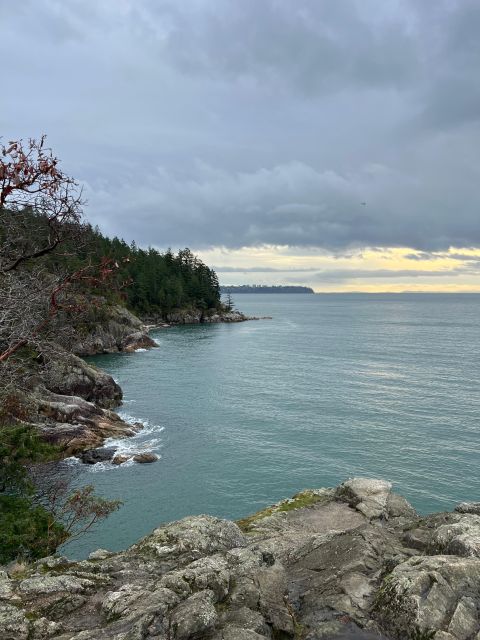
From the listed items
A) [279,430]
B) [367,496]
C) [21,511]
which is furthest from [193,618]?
[279,430]

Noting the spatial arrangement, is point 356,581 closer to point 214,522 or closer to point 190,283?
point 214,522

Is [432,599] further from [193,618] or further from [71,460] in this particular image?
[71,460]

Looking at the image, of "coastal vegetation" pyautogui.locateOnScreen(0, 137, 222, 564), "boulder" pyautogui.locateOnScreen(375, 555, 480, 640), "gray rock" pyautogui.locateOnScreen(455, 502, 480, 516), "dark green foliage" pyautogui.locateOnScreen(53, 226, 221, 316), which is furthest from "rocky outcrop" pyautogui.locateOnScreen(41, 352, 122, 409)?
"dark green foliage" pyautogui.locateOnScreen(53, 226, 221, 316)

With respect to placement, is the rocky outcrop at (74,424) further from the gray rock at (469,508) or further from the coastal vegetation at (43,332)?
the gray rock at (469,508)

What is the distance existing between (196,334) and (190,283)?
3910cm

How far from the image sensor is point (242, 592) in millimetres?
10906

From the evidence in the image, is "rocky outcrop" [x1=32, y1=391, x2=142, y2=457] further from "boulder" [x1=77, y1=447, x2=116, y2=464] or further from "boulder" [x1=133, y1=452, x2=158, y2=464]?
"boulder" [x1=133, y1=452, x2=158, y2=464]

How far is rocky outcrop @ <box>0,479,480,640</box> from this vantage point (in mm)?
9336

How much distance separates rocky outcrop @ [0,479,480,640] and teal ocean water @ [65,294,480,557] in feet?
53.9

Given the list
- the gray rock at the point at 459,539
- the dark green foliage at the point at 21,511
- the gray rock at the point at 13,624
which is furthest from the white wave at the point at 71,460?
the gray rock at the point at 459,539

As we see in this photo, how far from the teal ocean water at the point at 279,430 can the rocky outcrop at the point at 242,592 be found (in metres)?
16.4

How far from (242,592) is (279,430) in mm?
38828

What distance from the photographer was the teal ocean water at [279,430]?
34.6 metres

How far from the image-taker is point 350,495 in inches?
912
